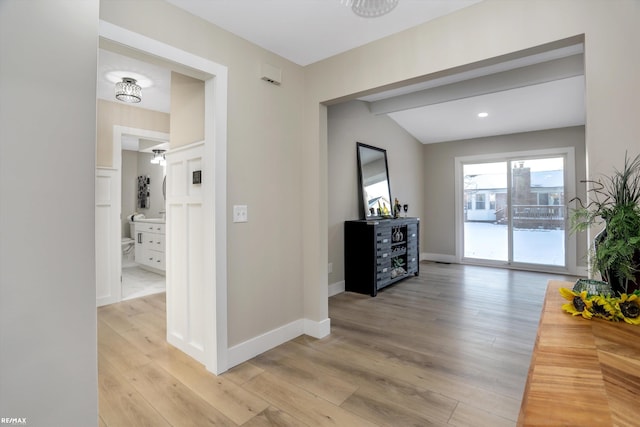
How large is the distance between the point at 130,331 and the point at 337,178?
2.91 metres

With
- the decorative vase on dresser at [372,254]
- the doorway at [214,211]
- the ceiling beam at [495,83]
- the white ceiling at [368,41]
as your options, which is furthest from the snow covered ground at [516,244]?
the doorway at [214,211]

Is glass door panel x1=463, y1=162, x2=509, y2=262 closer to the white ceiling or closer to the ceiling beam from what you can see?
the white ceiling

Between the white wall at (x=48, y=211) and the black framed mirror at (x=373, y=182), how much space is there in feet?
12.8

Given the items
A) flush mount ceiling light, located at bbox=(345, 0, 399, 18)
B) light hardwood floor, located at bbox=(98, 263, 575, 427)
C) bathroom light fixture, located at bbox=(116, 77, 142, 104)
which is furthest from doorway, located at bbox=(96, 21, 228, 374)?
bathroom light fixture, located at bbox=(116, 77, 142, 104)

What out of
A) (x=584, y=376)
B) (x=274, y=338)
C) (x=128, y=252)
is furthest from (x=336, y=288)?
(x=128, y=252)

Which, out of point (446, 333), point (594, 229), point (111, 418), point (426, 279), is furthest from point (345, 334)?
point (426, 279)

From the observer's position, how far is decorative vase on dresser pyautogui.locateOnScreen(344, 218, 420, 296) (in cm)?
401

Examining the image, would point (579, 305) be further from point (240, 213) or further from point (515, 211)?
point (515, 211)

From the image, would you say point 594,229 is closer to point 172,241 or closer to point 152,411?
point 152,411

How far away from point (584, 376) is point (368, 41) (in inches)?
95.1

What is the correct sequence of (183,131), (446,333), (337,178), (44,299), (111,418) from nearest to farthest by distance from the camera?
(44,299) → (111,418) → (183,131) → (446,333) → (337,178)

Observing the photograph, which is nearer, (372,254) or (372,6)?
(372,6)

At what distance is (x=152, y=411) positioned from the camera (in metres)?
1.74

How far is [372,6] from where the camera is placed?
56.6 inches
